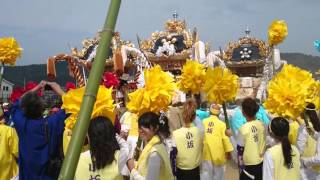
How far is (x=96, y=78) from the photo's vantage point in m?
1.28

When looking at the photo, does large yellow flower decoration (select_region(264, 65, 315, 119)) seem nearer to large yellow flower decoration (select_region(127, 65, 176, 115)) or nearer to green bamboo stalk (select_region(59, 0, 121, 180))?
large yellow flower decoration (select_region(127, 65, 176, 115))

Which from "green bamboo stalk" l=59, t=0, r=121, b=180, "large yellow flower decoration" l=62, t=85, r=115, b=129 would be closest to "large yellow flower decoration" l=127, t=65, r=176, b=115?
"large yellow flower decoration" l=62, t=85, r=115, b=129

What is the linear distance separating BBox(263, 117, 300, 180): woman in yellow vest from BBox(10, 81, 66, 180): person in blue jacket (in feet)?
6.35

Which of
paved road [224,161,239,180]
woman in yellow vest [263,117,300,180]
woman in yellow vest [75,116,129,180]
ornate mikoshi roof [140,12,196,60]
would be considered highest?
ornate mikoshi roof [140,12,196,60]

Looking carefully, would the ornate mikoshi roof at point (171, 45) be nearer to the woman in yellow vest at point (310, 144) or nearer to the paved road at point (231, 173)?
the paved road at point (231, 173)

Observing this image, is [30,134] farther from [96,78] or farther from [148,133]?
[96,78]

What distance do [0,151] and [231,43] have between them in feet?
56.4

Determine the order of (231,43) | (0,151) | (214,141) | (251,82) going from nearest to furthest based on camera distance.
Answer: (0,151), (214,141), (251,82), (231,43)

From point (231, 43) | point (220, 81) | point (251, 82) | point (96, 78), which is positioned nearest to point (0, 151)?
point (220, 81)

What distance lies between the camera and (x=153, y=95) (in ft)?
13.0

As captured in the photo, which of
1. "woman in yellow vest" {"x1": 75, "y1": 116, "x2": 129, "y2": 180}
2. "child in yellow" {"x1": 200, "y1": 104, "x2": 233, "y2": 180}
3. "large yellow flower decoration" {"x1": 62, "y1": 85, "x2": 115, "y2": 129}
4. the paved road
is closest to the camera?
"woman in yellow vest" {"x1": 75, "y1": 116, "x2": 129, "y2": 180}

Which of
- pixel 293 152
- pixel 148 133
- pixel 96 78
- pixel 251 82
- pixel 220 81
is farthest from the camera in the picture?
pixel 251 82

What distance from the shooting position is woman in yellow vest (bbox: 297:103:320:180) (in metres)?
4.27

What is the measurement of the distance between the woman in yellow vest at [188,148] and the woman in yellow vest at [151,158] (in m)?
1.74
